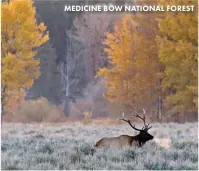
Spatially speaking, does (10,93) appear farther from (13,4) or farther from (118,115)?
(118,115)

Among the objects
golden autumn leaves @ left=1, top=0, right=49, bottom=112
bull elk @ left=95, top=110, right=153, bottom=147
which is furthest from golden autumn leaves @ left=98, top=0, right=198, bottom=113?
bull elk @ left=95, top=110, right=153, bottom=147

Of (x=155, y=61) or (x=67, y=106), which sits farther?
(x=67, y=106)

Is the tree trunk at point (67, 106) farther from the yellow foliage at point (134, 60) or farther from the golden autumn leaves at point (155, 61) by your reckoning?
the yellow foliage at point (134, 60)

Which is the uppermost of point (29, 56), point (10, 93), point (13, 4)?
point (13, 4)

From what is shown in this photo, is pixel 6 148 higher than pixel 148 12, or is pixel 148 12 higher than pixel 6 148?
pixel 148 12

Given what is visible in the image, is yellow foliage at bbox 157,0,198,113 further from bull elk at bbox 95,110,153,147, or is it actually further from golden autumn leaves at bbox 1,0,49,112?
bull elk at bbox 95,110,153,147

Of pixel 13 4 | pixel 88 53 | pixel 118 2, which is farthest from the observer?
pixel 88 53

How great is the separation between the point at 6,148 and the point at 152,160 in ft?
10.7

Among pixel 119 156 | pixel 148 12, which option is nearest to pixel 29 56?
pixel 148 12

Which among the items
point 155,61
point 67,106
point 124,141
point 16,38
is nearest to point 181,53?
point 155,61

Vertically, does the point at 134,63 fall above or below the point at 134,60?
below

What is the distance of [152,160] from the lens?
7883mm

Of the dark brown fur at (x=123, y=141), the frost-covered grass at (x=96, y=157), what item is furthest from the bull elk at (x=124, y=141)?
the frost-covered grass at (x=96, y=157)

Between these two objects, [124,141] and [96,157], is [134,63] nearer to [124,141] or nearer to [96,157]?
[124,141]
